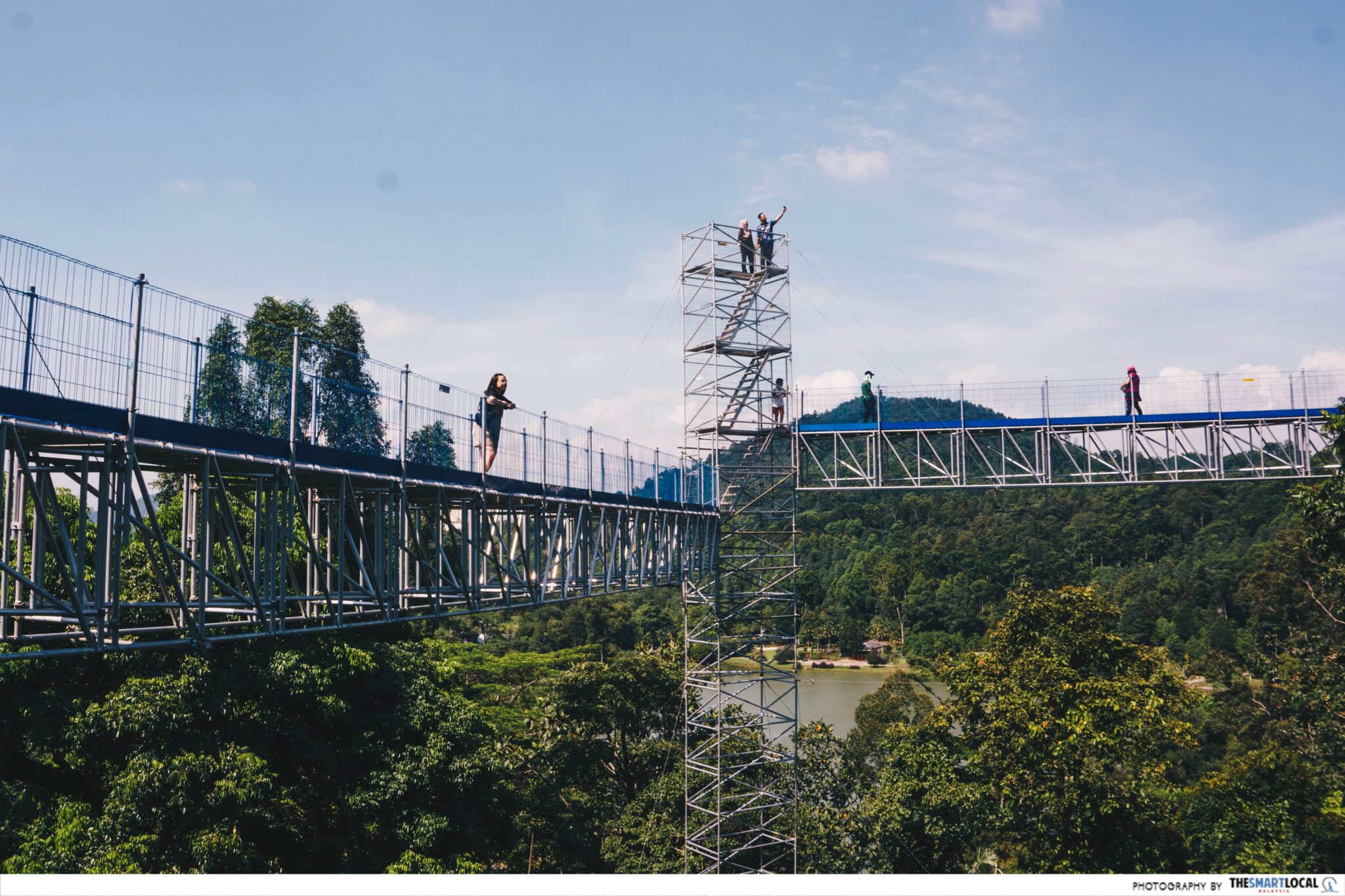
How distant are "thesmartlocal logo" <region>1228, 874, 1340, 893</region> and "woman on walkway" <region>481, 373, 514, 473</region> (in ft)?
38.0

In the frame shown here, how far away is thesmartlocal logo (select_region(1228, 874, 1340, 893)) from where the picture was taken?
13062mm

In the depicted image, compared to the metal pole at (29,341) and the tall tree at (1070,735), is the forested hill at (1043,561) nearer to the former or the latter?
the tall tree at (1070,735)

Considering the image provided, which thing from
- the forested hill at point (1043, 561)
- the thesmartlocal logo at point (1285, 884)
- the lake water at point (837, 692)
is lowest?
the lake water at point (837, 692)

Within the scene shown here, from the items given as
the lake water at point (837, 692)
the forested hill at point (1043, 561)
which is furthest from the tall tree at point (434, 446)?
the forested hill at point (1043, 561)

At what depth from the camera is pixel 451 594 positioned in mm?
13383

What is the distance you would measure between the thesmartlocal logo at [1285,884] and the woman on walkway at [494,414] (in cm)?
1159

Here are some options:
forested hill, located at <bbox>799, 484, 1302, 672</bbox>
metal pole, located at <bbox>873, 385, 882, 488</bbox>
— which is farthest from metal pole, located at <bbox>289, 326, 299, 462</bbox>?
forested hill, located at <bbox>799, 484, 1302, 672</bbox>

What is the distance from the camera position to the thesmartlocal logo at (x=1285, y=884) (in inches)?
514

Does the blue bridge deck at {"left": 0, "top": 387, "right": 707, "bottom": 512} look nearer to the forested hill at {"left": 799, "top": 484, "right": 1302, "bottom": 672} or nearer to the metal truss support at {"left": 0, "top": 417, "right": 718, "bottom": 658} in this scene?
the metal truss support at {"left": 0, "top": 417, "right": 718, "bottom": 658}

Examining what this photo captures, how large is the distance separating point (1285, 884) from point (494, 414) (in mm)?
13056

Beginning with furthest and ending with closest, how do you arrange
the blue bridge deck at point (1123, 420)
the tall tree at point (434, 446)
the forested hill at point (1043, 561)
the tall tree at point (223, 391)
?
1. the forested hill at point (1043, 561)
2. the blue bridge deck at point (1123, 420)
3. the tall tree at point (434, 446)
4. the tall tree at point (223, 391)

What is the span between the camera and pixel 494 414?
1341 cm

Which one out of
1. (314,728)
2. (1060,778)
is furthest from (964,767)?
(314,728)

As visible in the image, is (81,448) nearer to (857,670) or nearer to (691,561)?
(691,561)
